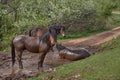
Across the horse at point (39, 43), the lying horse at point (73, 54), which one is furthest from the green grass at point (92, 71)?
the lying horse at point (73, 54)

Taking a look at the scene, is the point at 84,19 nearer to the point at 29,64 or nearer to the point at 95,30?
the point at 95,30

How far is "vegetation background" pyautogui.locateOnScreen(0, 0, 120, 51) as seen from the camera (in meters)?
21.3

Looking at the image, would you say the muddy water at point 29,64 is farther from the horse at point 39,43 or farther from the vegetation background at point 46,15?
the vegetation background at point 46,15

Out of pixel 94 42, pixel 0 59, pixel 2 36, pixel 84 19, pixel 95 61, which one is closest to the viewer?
pixel 95 61

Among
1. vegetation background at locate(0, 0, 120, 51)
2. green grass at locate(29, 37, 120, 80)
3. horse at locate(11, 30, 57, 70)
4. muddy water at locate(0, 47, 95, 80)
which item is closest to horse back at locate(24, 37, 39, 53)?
horse at locate(11, 30, 57, 70)

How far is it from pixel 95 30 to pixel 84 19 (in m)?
1.48

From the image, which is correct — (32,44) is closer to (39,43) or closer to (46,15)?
(39,43)

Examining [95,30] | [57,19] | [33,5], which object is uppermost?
[33,5]

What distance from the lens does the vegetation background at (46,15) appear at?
2133 cm

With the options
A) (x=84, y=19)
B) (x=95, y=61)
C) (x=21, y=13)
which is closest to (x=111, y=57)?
(x=95, y=61)

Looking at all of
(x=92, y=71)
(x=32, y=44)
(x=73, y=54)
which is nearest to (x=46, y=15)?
(x=73, y=54)

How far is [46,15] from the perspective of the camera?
22.0 metres

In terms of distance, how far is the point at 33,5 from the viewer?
2155 cm

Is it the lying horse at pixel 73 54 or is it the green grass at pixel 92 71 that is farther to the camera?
the lying horse at pixel 73 54
